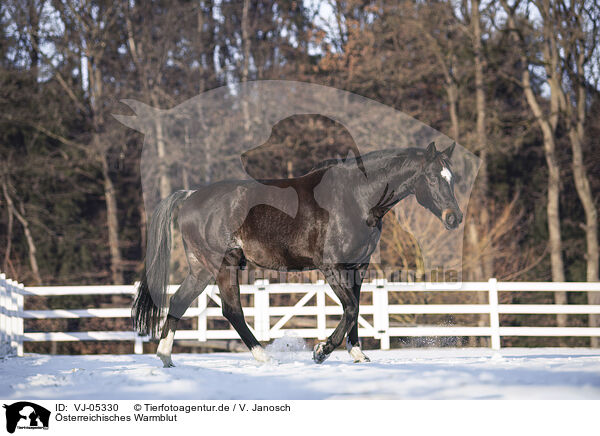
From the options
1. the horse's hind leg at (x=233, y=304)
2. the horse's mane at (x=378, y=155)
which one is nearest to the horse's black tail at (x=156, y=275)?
the horse's hind leg at (x=233, y=304)

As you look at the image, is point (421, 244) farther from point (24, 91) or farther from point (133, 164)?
point (24, 91)

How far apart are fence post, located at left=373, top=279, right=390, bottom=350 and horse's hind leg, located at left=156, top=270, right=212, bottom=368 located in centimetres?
335

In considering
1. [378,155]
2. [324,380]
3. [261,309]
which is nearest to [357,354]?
[324,380]

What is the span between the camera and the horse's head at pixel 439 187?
521 centimetres

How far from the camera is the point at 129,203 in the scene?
68.3 ft

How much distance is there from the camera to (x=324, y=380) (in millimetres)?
4750

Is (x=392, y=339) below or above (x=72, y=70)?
below

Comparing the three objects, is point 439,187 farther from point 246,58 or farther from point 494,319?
point 246,58

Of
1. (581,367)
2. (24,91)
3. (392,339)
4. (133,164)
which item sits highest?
(24,91)

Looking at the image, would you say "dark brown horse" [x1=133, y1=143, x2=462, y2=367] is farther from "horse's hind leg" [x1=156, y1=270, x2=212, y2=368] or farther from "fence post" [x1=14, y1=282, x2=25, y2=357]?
"fence post" [x1=14, y1=282, x2=25, y2=357]

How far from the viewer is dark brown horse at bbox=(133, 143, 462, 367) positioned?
17.6 feet

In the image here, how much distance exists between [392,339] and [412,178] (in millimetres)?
9040

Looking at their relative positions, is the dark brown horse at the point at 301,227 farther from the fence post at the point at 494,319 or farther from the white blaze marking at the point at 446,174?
the fence post at the point at 494,319

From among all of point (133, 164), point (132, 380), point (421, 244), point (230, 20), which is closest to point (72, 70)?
point (133, 164)
